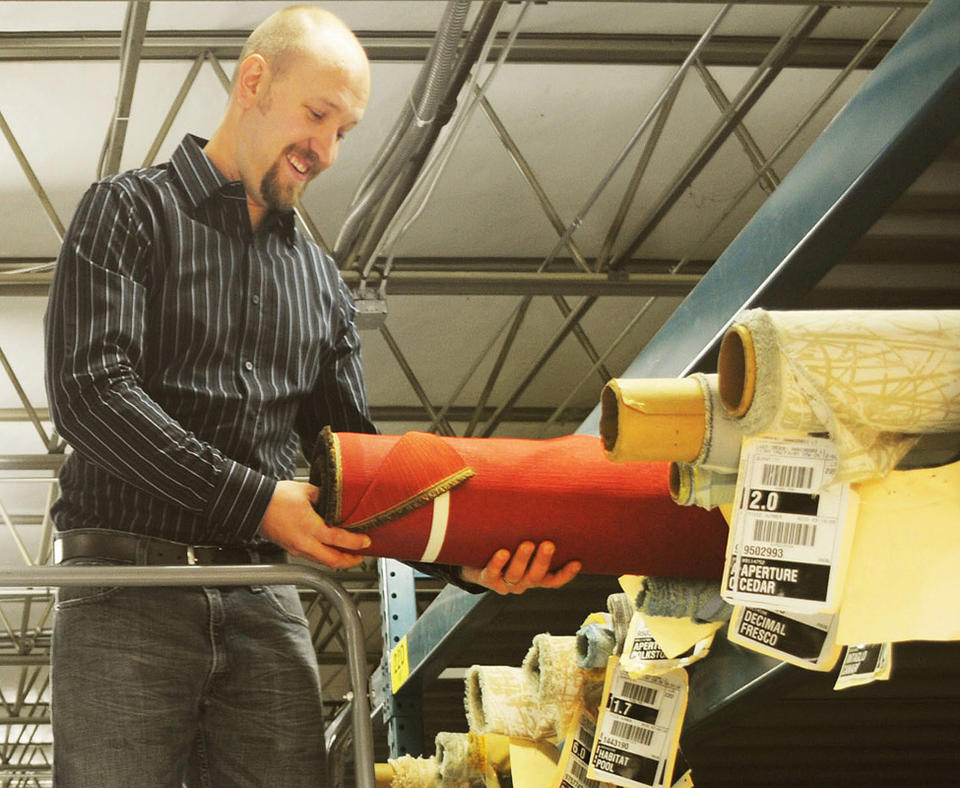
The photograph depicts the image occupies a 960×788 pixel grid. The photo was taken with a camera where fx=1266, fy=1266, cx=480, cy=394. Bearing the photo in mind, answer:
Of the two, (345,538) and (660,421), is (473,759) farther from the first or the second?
(660,421)

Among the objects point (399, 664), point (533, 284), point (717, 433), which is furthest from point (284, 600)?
point (533, 284)

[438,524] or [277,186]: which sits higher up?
[277,186]

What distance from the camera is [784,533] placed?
1.20 metres

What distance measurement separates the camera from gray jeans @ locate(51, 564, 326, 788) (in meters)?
1.83

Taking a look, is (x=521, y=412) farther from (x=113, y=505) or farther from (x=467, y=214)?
(x=113, y=505)

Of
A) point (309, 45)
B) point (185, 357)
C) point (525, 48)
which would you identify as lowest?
point (185, 357)

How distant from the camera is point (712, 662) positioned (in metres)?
2.19

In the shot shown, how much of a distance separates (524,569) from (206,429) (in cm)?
62

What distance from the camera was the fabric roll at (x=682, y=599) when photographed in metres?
1.76

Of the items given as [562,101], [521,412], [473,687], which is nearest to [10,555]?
[521,412]

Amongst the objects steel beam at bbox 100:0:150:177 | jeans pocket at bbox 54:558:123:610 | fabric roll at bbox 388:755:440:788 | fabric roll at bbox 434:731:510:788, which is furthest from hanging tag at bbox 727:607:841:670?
steel beam at bbox 100:0:150:177

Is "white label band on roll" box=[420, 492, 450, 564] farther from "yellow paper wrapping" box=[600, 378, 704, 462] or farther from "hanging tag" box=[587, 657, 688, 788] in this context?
"hanging tag" box=[587, 657, 688, 788]

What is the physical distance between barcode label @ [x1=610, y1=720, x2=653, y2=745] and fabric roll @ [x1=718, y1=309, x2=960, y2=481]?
3.58 ft

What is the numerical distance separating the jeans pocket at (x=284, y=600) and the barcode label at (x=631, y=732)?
1.84 ft
